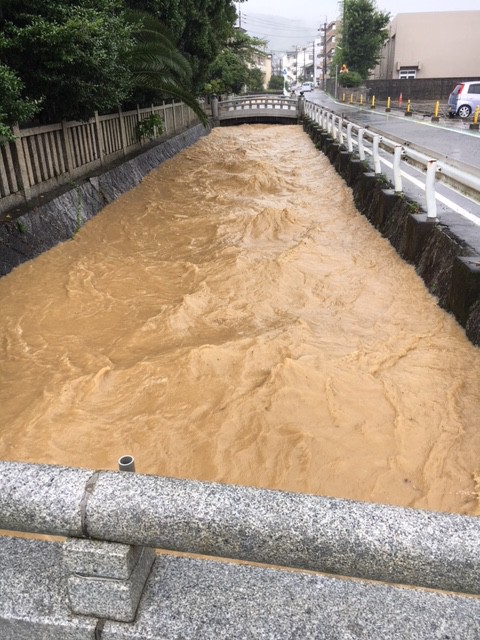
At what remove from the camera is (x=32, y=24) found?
684 cm

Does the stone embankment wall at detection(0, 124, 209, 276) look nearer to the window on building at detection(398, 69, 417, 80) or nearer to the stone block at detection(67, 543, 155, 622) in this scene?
the stone block at detection(67, 543, 155, 622)

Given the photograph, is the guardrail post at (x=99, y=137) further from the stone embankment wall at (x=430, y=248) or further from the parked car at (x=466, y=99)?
the parked car at (x=466, y=99)

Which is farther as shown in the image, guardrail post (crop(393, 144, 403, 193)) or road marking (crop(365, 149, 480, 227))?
guardrail post (crop(393, 144, 403, 193))

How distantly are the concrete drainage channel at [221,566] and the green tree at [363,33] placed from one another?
5004 cm

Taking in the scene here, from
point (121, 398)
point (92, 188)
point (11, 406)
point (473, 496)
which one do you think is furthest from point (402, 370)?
point (92, 188)

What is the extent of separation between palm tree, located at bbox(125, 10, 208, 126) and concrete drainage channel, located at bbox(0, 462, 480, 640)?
10.3m

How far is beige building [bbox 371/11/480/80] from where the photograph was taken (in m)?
39.0

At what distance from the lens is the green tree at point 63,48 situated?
22.0ft

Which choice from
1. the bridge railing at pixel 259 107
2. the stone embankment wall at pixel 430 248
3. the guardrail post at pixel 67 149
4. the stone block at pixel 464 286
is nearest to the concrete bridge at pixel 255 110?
the bridge railing at pixel 259 107

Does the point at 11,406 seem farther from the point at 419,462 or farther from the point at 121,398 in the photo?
the point at 419,462

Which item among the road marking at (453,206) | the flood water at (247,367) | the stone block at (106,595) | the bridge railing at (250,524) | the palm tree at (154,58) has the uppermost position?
the palm tree at (154,58)

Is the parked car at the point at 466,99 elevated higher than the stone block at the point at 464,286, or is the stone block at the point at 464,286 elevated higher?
the parked car at the point at 466,99

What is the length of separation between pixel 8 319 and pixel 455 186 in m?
5.02

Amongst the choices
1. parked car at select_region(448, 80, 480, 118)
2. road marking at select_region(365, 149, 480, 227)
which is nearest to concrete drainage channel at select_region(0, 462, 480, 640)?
road marking at select_region(365, 149, 480, 227)
